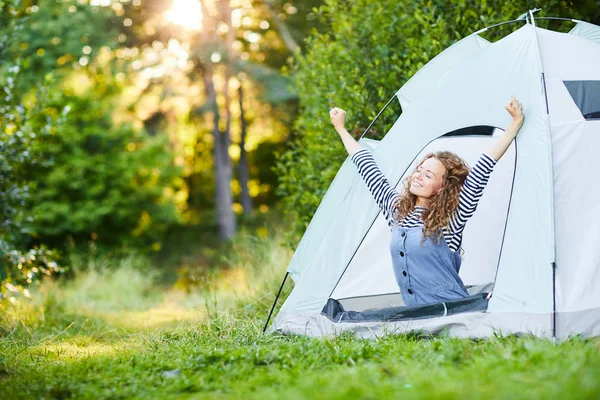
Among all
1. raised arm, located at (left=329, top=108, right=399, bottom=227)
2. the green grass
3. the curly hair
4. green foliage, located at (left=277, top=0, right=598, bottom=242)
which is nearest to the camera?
the green grass

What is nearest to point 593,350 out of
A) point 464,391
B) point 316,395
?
point 464,391

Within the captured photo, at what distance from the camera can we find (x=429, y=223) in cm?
392

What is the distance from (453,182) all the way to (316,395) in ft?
6.58

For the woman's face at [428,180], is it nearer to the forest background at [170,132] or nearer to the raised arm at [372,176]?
the raised arm at [372,176]

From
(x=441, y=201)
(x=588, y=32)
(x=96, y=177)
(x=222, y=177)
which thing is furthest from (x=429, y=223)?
(x=222, y=177)

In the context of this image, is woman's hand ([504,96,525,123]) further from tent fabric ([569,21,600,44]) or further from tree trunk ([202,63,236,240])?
tree trunk ([202,63,236,240])

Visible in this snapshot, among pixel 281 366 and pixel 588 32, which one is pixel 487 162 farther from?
pixel 281 366

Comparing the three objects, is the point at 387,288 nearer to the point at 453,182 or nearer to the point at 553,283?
the point at 453,182

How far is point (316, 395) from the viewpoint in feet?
8.04

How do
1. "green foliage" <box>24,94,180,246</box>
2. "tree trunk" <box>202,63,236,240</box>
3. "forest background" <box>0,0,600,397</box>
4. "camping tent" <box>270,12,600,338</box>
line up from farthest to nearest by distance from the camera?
"tree trunk" <box>202,63,236,240</box> → "green foliage" <box>24,94,180,246</box> → "forest background" <box>0,0,600,397</box> → "camping tent" <box>270,12,600,338</box>

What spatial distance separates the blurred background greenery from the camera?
5.99m

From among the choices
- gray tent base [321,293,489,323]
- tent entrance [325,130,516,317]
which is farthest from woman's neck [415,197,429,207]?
tent entrance [325,130,516,317]

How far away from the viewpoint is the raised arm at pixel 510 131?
3666 mm

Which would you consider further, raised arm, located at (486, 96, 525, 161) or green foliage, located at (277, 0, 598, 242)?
green foliage, located at (277, 0, 598, 242)
